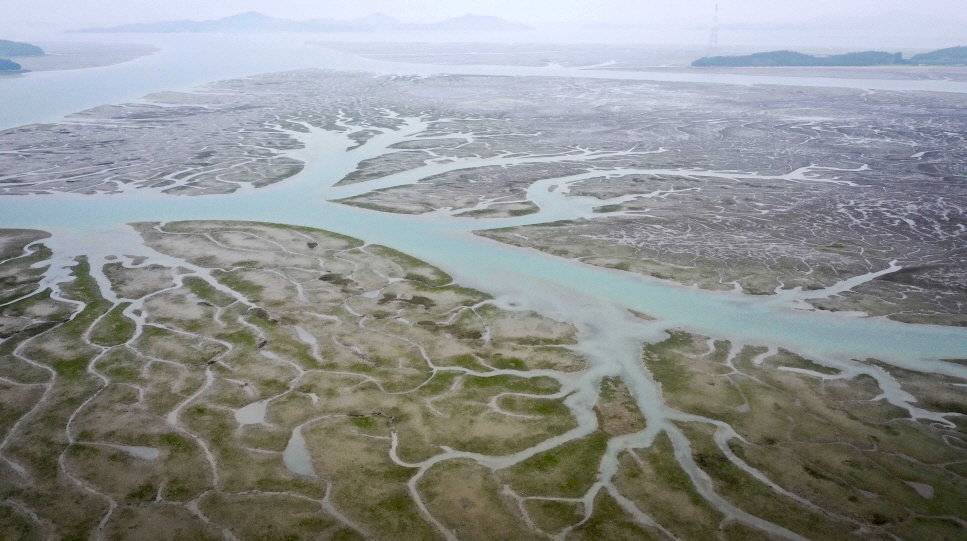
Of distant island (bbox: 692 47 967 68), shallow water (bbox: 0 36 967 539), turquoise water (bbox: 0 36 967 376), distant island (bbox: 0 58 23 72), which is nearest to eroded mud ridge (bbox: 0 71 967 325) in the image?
shallow water (bbox: 0 36 967 539)

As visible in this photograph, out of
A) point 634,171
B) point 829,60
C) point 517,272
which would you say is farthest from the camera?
point 829,60

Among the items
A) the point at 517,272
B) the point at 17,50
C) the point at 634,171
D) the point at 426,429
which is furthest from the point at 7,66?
the point at 426,429

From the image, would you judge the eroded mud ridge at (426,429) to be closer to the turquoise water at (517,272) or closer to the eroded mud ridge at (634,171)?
the turquoise water at (517,272)

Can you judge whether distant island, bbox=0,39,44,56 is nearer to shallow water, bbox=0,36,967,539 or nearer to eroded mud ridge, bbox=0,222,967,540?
shallow water, bbox=0,36,967,539

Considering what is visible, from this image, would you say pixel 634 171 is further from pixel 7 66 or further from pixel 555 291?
pixel 7 66

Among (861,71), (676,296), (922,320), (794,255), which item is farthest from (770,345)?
(861,71)

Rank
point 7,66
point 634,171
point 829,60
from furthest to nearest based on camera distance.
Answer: point 829,60 → point 7,66 → point 634,171
